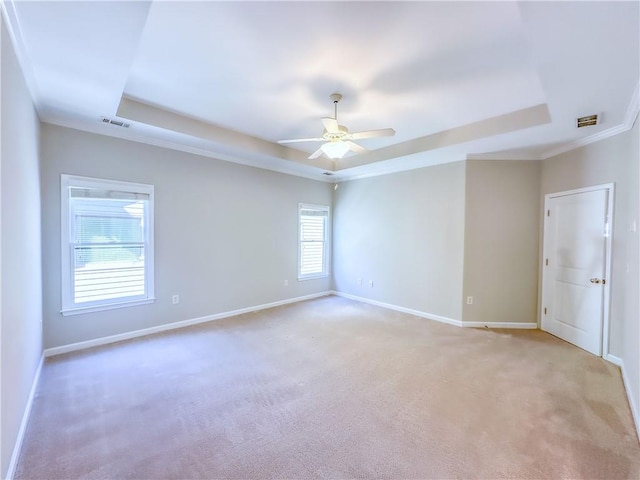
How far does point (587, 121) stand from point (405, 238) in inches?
109

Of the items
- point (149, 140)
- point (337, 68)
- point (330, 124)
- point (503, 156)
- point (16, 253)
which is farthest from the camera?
point (503, 156)

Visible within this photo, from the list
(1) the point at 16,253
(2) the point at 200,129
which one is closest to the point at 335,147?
(2) the point at 200,129

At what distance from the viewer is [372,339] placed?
385cm

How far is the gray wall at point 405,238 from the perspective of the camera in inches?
180

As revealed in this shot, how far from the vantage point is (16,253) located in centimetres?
196

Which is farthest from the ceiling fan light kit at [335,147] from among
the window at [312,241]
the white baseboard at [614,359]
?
the white baseboard at [614,359]

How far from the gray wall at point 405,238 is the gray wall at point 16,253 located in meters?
4.75

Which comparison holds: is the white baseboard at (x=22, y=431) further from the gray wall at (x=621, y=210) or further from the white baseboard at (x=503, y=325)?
the white baseboard at (x=503, y=325)

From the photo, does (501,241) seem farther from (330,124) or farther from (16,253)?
(16,253)

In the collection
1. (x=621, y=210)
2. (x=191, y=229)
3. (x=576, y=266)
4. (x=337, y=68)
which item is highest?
(x=337, y=68)

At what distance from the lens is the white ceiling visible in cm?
177

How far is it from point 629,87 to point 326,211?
470 centimetres

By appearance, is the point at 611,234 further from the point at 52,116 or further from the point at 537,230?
the point at 52,116

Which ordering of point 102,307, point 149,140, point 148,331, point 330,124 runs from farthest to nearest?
1. point 148,331
2. point 149,140
3. point 102,307
4. point 330,124
